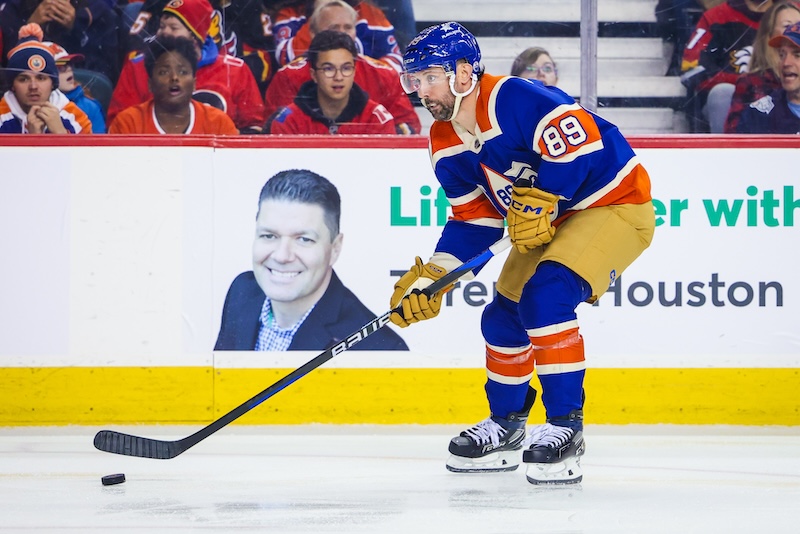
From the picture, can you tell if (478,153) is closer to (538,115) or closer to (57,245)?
(538,115)

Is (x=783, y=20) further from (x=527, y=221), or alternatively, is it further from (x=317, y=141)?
(x=527, y=221)

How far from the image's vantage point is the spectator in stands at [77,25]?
3625 mm

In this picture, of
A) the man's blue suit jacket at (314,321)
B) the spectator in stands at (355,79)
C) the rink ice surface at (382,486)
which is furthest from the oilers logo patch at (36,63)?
the rink ice surface at (382,486)

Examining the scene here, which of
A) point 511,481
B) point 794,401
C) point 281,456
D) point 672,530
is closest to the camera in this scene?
point 672,530

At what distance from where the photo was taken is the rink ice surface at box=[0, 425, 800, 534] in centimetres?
201

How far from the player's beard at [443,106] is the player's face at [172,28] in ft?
5.02

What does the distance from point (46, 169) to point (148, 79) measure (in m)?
0.51

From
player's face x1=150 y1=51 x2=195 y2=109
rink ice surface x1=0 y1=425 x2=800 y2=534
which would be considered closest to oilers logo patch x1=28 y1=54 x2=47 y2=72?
player's face x1=150 y1=51 x2=195 y2=109

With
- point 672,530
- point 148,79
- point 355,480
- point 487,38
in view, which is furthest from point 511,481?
point 148,79

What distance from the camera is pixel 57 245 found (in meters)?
3.41

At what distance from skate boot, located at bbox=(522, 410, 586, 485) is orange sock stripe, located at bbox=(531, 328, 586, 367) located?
144 mm

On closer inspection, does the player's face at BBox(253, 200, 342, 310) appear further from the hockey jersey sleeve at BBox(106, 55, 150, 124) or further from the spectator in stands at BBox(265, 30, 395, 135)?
the hockey jersey sleeve at BBox(106, 55, 150, 124)

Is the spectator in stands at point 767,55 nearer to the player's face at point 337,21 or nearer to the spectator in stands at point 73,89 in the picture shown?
the player's face at point 337,21

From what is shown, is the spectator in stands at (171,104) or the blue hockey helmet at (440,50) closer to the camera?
the blue hockey helmet at (440,50)
